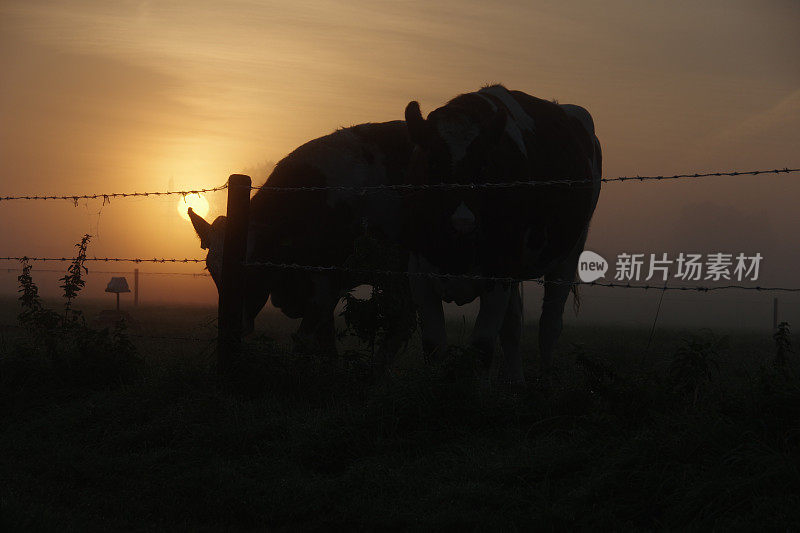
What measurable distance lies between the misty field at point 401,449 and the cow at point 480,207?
3.91 ft

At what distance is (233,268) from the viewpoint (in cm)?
738

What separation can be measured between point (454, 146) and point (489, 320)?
5.28 feet

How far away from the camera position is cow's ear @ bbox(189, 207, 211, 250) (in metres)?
8.58

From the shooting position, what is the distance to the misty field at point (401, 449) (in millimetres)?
4254

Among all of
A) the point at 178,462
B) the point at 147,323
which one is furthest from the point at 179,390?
A: the point at 147,323

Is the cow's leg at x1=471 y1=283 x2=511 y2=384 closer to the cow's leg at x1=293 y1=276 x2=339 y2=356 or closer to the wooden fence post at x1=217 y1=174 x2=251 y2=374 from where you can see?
the cow's leg at x1=293 y1=276 x2=339 y2=356

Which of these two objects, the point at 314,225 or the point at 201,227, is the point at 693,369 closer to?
the point at 314,225

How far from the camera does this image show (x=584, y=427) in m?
5.45

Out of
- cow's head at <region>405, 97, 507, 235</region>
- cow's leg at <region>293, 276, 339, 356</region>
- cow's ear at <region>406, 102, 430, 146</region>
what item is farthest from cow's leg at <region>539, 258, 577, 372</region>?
cow's ear at <region>406, 102, 430, 146</region>

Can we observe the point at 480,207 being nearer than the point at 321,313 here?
Yes

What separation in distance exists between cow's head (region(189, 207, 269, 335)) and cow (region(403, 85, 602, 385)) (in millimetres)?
1749


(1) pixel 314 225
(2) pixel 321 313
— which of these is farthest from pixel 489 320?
(1) pixel 314 225

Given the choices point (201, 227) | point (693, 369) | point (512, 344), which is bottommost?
point (512, 344)

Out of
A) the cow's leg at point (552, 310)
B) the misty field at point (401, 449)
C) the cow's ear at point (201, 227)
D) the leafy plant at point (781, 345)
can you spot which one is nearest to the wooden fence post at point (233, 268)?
the misty field at point (401, 449)
